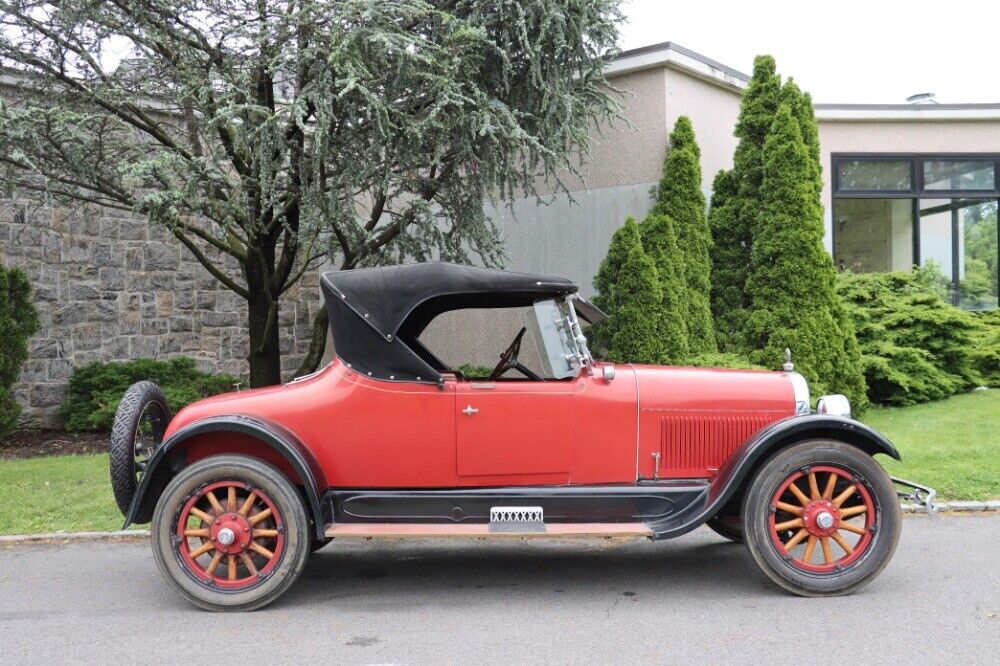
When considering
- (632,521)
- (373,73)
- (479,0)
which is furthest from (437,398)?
(479,0)

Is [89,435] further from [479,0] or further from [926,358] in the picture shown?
[926,358]

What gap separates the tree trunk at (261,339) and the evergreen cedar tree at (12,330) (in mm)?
2725

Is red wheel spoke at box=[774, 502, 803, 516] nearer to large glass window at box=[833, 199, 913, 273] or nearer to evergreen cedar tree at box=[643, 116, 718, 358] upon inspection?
evergreen cedar tree at box=[643, 116, 718, 358]

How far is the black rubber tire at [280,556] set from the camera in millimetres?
4492

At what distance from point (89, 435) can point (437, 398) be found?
765 centimetres

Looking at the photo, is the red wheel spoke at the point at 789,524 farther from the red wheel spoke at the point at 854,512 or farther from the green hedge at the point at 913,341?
the green hedge at the point at 913,341

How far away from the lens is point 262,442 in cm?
478

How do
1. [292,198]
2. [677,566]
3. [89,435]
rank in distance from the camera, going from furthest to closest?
[89,435]
[292,198]
[677,566]

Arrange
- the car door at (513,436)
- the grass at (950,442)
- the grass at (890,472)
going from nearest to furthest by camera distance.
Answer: the car door at (513,436)
the grass at (890,472)
the grass at (950,442)

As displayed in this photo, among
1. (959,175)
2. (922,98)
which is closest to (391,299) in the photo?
(959,175)

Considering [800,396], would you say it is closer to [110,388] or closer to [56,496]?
[56,496]

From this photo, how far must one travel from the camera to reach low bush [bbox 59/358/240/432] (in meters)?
10.6

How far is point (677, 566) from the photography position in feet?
17.2

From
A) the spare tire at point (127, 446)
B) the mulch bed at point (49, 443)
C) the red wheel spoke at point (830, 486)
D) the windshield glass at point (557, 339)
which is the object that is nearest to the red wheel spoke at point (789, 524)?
the red wheel spoke at point (830, 486)
